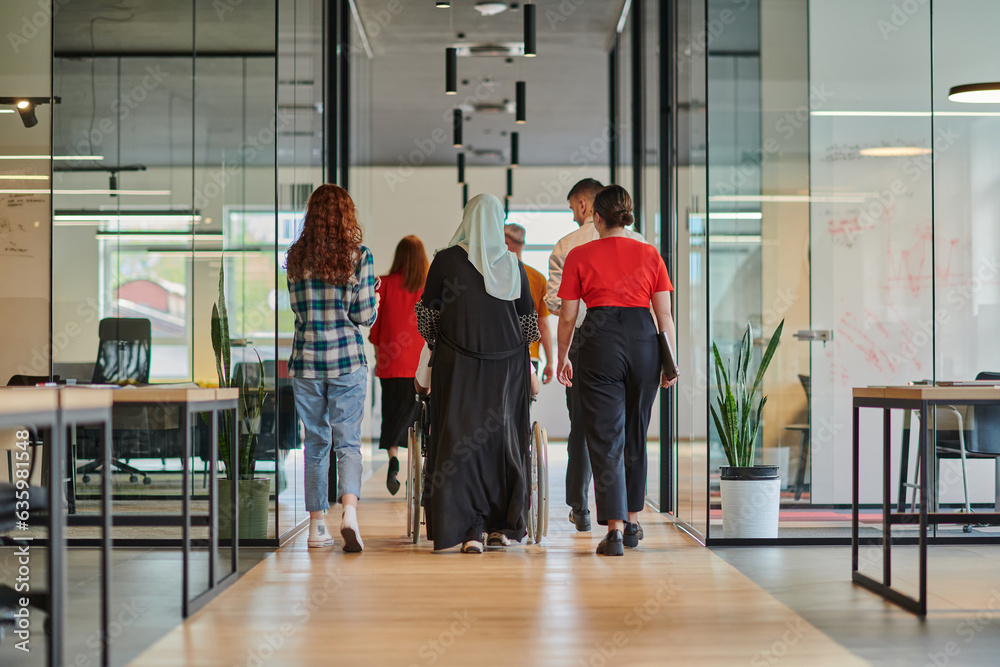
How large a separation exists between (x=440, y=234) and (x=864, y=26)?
760 centimetres

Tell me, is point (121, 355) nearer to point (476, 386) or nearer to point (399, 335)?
point (399, 335)

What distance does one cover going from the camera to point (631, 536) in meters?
4.07

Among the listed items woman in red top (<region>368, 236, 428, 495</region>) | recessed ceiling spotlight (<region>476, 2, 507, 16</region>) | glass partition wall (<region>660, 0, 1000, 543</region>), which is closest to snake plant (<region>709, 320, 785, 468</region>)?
glass partition wall (<region>660, 0, 1000, 543</region>)

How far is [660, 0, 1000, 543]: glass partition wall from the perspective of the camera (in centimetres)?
459

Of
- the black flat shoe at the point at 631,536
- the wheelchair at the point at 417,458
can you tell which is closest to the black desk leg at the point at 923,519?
the black flat shoe at the point at 631,536

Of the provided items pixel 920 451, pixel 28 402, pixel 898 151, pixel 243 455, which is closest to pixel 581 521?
pixel 243 455

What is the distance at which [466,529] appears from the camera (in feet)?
13.0

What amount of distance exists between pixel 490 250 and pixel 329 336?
77cm

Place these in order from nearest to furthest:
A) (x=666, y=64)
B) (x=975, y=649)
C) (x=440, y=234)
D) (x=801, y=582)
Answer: (x=975, y=649) → (x=801, y=582) → (x=666, y=64) → (x=440, y=234)

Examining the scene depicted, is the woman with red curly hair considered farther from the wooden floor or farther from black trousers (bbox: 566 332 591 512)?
black trousers (bbox: 566 332 591 512)

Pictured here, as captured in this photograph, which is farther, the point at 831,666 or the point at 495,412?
the point at 495,412

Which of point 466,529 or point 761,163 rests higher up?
point 761,163

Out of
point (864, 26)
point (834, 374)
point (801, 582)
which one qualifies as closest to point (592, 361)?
point (801, 582)

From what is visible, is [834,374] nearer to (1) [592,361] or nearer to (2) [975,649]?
(1) [592,361]
